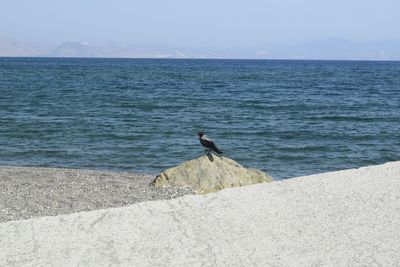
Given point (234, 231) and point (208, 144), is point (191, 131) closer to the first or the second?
point (208, 144)

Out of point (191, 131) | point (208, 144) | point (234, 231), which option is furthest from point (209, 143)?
point (191, 131)

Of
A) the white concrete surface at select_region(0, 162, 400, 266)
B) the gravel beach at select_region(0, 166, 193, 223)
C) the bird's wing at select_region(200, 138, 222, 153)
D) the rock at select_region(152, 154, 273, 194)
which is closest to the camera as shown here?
the white concrete surface at select_region(0, 162, 400, 266)

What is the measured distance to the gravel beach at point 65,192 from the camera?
9.87m

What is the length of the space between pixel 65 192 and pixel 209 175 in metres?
2.87

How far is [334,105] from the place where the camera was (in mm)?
36844

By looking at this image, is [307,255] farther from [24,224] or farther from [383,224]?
[24,224]

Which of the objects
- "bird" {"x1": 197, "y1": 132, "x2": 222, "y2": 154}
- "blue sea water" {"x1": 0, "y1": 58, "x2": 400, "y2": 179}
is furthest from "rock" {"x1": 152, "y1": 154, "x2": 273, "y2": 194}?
"blue sea water" {"x1": 0, "y1": 58, "x2": 400, "y2": 179}

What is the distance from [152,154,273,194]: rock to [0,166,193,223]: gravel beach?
11.6 inches

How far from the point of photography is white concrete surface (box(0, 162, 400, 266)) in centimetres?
685

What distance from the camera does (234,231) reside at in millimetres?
7719

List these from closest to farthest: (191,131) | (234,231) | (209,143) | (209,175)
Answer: (234,231), (209,175), (209,143), (191,131)

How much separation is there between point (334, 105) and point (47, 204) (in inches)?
1141

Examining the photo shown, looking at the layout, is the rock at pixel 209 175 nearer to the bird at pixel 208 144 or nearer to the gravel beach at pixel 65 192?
the bird at pixel 208 144

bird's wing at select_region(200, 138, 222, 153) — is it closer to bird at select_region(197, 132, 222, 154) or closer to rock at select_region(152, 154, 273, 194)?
bird at select_region(197, 132, 222, 154)
